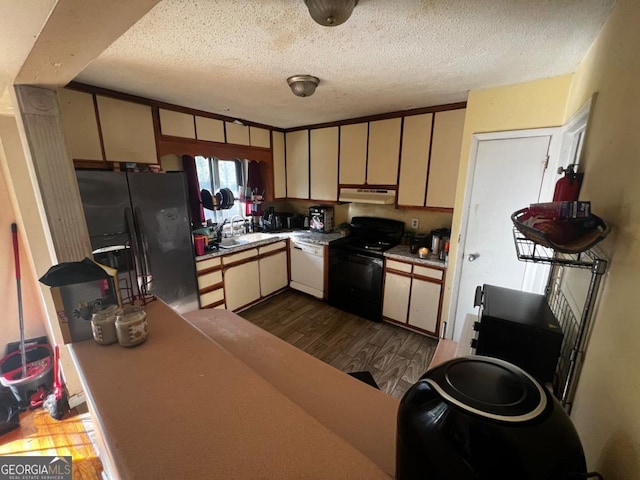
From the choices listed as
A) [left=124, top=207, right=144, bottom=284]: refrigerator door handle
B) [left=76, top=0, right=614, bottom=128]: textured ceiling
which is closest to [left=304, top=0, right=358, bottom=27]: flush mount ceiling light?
[left=76, top=0, right=614, bottom=128]: textured ceiling

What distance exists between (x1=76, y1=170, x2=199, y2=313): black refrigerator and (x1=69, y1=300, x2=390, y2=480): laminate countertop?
103 cm

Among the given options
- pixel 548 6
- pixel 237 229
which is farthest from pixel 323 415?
pixel 237 229

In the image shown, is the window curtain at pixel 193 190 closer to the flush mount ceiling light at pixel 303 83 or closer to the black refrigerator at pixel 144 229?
the black refrigerator at pixel 144 229

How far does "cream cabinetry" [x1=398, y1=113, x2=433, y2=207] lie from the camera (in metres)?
2.64

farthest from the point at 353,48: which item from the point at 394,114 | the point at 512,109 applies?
the point at 394,114

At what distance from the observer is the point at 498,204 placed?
2.15 meters

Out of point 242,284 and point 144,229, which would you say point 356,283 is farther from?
point 144,229

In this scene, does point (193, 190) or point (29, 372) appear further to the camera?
point (193, 190)

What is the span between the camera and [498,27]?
47.8 inches

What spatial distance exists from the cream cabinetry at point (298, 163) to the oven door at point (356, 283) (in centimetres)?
104

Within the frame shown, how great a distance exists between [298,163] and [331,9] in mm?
2748

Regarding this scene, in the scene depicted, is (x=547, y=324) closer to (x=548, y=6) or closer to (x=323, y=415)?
(x=323, y=415)

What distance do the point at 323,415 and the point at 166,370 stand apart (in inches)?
20.3

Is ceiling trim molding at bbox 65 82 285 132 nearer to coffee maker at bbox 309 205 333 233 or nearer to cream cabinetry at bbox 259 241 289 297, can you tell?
coffee maker at bbox 309 205 333 233
